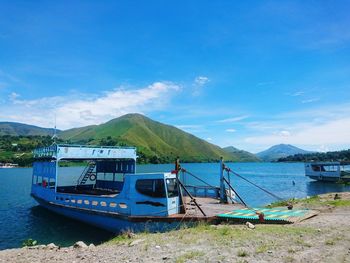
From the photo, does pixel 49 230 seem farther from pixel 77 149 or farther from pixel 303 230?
pixel 303 230

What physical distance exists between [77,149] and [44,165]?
20.9ft

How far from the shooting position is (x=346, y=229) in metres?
13.0

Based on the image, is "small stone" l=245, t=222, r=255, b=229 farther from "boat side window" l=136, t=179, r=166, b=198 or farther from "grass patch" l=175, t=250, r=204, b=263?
"boat side window" l=136, t=179, r=166, b=198

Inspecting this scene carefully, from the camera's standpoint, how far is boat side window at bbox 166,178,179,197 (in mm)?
18578

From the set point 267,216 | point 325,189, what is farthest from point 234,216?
point 325,189

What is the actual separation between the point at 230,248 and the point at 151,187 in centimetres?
842

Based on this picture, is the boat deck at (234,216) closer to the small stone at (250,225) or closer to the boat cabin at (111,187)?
the boat cabin at (111,187)

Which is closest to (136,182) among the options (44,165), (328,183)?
(44,165)

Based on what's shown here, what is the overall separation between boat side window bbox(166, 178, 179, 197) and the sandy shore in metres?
3.84

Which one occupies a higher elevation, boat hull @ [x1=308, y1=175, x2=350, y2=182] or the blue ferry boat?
the blue ferry boat

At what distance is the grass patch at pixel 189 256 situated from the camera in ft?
32.6

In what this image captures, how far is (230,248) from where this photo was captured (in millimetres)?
11078

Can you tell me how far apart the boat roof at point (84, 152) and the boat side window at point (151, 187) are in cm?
943

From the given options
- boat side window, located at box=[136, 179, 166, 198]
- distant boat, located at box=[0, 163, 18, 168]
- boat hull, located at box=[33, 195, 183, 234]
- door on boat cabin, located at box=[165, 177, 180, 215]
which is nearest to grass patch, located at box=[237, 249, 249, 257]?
boat hull, located at box=[33, 195, 183, 234]
